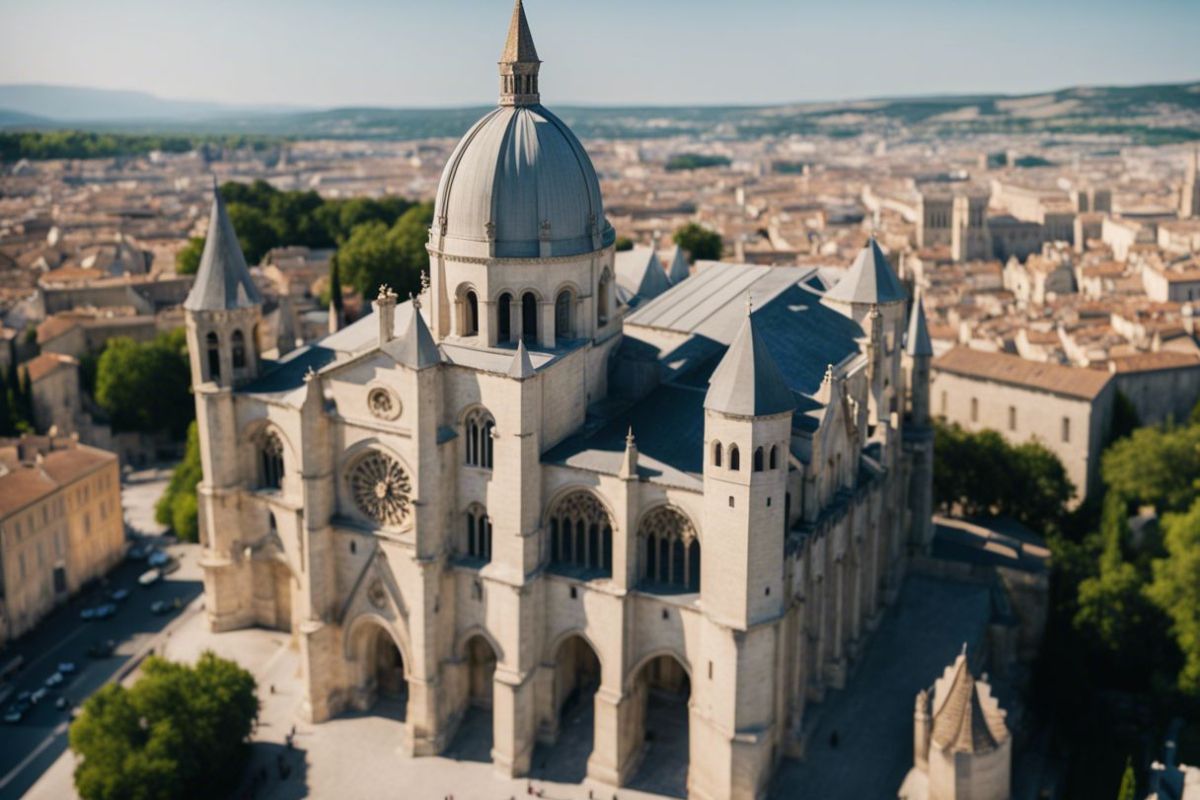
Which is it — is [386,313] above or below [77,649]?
above

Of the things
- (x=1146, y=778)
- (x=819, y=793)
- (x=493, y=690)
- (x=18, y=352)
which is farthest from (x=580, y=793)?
(x=18, y=352)

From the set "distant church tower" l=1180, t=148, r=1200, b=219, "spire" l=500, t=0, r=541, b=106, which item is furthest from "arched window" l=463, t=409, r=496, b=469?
"distant church tower" l=1180, t=148, r=1200, b=219

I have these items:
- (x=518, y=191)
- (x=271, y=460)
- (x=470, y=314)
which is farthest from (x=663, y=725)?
(x=518, y=191)

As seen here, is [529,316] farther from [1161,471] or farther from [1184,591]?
[1161,471]

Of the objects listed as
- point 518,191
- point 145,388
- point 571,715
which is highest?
point 518,191

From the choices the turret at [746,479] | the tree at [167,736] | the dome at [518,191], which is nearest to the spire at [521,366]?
the dome at [518,191]

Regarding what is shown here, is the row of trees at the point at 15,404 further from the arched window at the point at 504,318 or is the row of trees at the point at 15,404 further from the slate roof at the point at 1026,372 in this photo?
the slate roof at the point at 1026,372

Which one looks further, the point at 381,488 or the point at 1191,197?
the point at 1191,197
